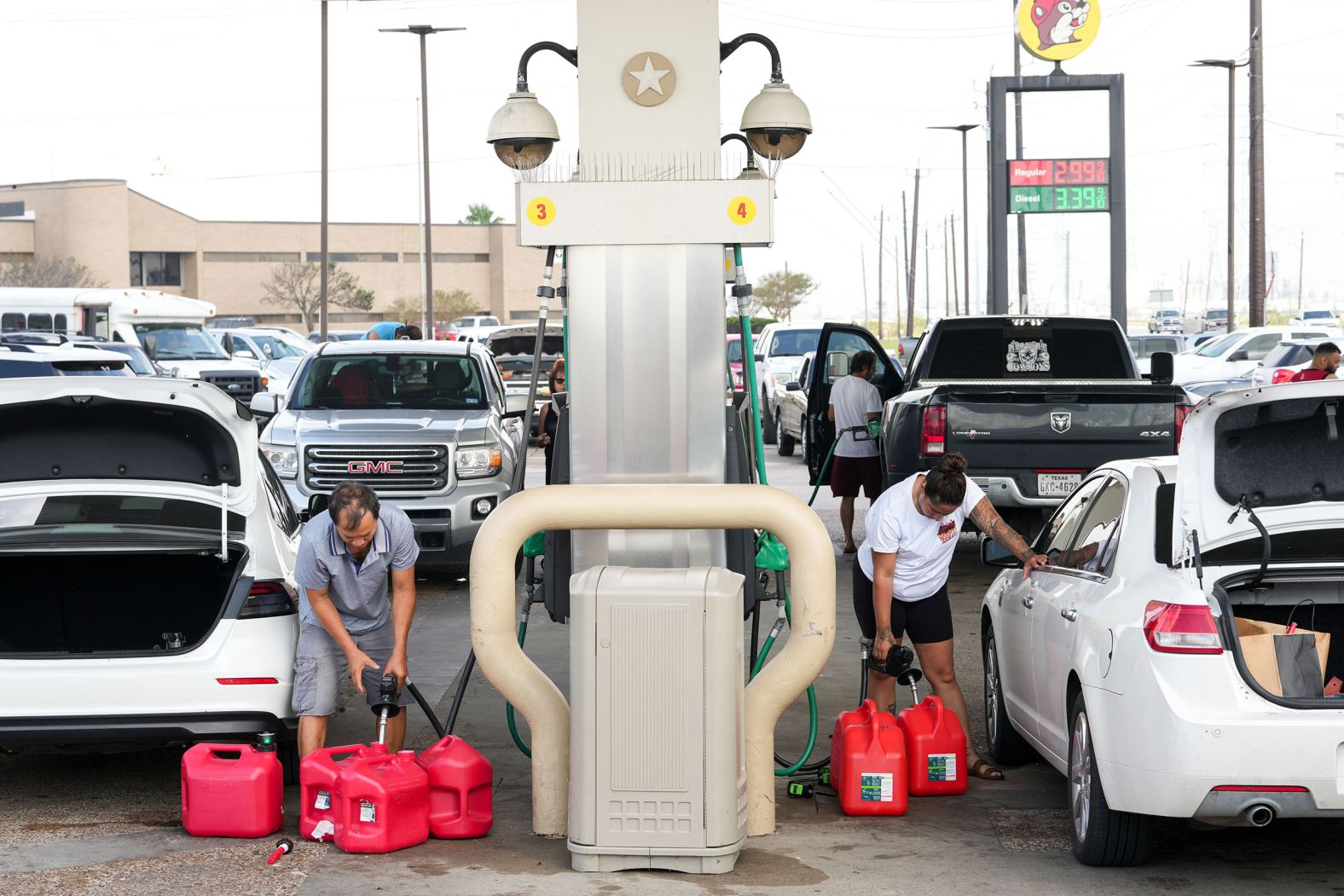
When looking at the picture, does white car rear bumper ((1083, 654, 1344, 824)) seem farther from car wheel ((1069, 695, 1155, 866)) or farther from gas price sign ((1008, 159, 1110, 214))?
gas price sign ((1008, 159, 1110, 214))

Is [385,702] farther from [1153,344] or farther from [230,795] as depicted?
[1153,344]

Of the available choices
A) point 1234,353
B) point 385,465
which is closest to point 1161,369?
point 385,465

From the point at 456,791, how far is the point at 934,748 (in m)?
2.12

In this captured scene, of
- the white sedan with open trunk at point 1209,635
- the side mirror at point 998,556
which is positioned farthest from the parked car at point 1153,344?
the white sedan with open trunk at point 1209,635

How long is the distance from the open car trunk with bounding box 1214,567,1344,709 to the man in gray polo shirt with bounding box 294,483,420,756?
3.36m

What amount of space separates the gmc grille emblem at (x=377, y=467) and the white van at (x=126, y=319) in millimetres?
20829

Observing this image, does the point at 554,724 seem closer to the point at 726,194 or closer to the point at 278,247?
the point at 726,194

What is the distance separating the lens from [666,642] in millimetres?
6129

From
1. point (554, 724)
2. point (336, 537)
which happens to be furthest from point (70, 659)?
point (554, 724)

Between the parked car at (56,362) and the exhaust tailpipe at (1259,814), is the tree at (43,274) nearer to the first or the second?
the parked car at (56,362)

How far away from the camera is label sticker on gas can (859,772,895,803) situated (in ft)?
23.1

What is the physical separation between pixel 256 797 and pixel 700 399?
7.99 ft

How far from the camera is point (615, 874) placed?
20.6 feet

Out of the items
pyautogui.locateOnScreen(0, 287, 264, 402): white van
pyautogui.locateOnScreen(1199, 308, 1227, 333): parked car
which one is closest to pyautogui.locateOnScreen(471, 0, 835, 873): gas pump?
pyautogui.locateOnScreen(0, 287, 264, 402): white van
